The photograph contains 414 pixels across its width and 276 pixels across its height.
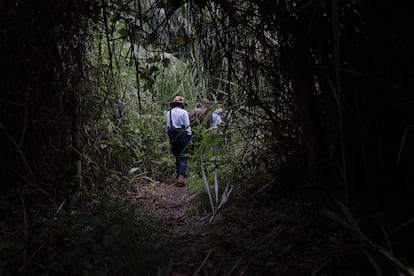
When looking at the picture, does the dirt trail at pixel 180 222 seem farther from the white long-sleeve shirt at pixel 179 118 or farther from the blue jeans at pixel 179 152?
the white long-sleeve shirt at pixel 179 118

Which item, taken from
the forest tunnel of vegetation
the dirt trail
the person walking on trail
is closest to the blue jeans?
the person walking on trail

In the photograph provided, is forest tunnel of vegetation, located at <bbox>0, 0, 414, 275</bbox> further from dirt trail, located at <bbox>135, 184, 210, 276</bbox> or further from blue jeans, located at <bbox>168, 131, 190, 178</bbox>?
blue jeans, located at <bbox>168, 131, 190, 178</bbox>

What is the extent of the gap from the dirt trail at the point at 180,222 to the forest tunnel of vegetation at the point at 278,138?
0.12m

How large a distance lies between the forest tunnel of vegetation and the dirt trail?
120mm

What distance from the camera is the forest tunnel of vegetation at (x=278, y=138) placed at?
1.62 m

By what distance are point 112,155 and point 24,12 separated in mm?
2233

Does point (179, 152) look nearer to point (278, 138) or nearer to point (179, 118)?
point (179, 118)

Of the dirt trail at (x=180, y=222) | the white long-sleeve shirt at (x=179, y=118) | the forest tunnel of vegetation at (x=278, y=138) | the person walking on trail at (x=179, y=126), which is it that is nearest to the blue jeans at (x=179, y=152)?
the person walking on trail at (x=179, y=126)

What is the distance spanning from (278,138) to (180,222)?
40.7 inches

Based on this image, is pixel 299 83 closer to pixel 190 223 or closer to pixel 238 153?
pixel 190 223

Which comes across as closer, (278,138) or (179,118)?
(278,138)

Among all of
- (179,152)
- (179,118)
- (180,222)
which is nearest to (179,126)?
(179,118)

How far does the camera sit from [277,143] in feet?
9.00

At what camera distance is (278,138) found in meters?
2.66
